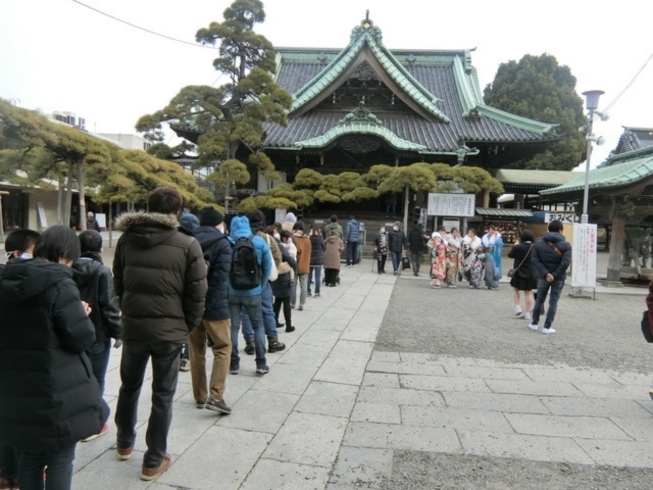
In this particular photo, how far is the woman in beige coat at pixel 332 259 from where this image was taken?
10352 millimetres

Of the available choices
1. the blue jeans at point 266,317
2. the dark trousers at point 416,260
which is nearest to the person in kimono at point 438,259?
the dark trousers at point 416,260

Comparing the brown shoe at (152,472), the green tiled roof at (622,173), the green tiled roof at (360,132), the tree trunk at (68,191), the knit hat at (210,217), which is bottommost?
the brown shoe at (152,472)

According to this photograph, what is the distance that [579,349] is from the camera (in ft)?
20.3

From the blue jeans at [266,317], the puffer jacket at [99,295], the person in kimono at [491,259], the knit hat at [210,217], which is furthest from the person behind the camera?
the person in kimono at [491,259]

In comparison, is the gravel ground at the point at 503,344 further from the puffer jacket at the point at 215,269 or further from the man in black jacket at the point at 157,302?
the puffer jacket at the point at 215,269

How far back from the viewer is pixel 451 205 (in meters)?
15.8

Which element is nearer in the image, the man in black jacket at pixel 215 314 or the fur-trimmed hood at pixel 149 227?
the fur-trimmed hood at pixel 149 227

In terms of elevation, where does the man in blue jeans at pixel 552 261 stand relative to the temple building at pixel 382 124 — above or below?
below

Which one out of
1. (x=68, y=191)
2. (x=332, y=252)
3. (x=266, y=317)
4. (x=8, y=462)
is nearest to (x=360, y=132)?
(x=332, y=252)

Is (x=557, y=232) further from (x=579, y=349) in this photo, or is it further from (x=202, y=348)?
(x=202, y=348)

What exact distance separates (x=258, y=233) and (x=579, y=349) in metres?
4.83

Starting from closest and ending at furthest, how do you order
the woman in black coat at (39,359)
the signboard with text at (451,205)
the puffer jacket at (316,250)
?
the woman in black coat at (39,359) < the puffer jacket at (316,250) < the signboard with text at (451,205)

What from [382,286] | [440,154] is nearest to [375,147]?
[440,154]

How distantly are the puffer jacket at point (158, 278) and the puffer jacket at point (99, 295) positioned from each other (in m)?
0.37
